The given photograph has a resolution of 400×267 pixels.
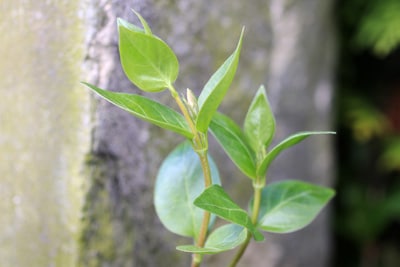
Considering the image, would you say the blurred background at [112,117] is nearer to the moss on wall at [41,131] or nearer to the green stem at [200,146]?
the moss on wall at [41,131]

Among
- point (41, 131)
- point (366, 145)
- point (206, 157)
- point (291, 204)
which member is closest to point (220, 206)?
point (206, 157)

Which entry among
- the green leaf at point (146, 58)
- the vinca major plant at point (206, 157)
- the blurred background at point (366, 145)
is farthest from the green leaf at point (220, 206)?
the blurred background at point (366, 145)

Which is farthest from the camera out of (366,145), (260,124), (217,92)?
(366,145)

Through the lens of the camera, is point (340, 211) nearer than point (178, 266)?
No

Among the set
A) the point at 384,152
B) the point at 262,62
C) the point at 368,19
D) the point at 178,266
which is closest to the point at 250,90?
the point at 262,62

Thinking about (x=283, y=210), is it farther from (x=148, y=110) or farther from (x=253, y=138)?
(x=148, y=110)

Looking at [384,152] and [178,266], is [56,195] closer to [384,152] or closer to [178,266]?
[178,266]

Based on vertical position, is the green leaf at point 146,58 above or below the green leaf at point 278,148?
above
